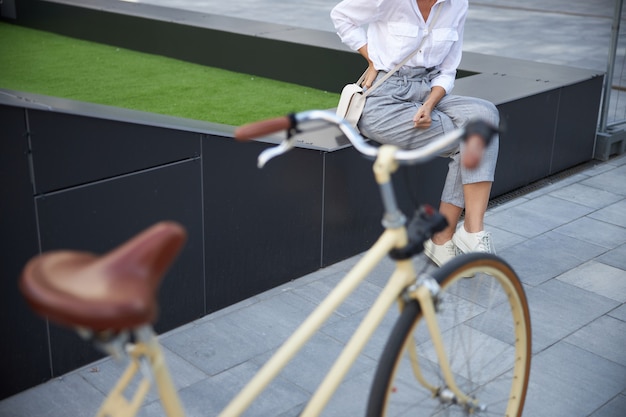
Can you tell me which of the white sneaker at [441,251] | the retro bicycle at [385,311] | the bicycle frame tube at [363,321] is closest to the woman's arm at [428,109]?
the white sneaker at [441,251]

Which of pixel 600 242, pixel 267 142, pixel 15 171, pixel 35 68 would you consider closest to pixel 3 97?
pixel 15 171

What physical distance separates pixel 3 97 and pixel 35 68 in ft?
23.1

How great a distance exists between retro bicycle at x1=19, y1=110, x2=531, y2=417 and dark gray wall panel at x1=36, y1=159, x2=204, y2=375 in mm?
533

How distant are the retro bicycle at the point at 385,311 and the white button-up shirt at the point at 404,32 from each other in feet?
4.69

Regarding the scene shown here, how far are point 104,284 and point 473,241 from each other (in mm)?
2983

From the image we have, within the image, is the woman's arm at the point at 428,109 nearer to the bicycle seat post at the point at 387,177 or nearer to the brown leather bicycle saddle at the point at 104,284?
the bicycle seat post at the point at 387,177

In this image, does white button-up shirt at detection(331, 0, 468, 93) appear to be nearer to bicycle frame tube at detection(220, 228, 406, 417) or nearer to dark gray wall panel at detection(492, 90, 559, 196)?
dark gray wall panel at detection(492, 90, 559, 196)

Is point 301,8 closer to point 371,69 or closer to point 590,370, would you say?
point 371,69

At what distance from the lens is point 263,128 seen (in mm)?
2211

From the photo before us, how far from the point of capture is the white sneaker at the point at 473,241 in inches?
172

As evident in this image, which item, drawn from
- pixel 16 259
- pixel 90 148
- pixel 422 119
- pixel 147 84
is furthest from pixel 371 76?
pixel 147 84

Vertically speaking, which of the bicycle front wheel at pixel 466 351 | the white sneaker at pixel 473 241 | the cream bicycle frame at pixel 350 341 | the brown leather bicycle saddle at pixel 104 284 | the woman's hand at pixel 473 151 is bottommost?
the white sneaker at pixel 473 241

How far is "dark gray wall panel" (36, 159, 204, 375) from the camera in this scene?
3.34 m

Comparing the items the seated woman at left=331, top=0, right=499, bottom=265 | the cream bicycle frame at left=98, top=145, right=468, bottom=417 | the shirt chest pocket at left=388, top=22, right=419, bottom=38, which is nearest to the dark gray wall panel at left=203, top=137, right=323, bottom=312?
the seated woman at left=331, top=0, right=499, bottom=265
